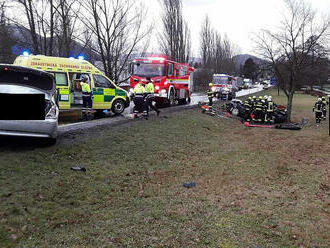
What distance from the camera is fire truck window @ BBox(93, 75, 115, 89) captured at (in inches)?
492

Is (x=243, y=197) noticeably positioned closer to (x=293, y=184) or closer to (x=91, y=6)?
(x=293, y=184)

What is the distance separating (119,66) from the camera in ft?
62.2

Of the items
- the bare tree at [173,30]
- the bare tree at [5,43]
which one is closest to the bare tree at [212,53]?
the bare tree at [173,30]

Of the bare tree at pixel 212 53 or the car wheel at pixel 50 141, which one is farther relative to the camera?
the bare tree at pixel 212 53

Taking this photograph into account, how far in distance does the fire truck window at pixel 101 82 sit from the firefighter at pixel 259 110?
9148 millimetres

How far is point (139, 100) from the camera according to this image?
12508 millimetres

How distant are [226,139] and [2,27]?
→ 48.1ft

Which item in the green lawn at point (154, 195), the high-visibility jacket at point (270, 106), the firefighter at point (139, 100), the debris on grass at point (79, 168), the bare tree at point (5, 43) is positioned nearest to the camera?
the green lawn at point (154, 195)

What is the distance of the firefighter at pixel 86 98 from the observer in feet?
37.8

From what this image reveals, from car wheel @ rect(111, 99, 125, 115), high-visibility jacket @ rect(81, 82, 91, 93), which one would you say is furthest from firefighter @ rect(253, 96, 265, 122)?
high-visibility jacket @ rect(81, 82, 91, 93)

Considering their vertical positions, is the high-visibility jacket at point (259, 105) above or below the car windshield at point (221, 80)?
below

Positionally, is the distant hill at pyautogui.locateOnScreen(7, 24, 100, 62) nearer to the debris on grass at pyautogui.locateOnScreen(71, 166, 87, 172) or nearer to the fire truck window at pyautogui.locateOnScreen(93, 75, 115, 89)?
the fire truck window at pyautogui.locateOnScreen(93, 75, 115, 89)

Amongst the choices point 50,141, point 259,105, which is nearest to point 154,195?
point 50,141

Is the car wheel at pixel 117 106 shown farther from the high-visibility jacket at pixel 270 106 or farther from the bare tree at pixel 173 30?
the bare tree at pixel 173 30
